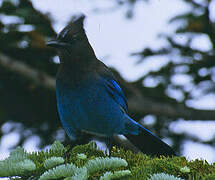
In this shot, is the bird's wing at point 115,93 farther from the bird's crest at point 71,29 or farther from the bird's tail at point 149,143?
the bird's crest at point 71,29

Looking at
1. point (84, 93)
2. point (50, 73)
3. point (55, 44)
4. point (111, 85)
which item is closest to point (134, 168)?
point (84, 93)

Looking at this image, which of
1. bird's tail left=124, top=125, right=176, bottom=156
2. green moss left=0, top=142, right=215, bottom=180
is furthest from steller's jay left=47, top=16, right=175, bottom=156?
green moss left=0, top=142, right=215, bottom=180

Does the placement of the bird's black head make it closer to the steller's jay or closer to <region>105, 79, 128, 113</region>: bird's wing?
the steller's jay

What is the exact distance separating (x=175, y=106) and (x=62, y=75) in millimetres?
1449

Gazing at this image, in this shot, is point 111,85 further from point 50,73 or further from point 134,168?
point 134,168

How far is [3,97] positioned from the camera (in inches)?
171

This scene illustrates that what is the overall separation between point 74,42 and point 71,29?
118mm

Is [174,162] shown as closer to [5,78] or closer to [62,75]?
[62,75]

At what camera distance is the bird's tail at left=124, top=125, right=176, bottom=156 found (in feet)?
12.4

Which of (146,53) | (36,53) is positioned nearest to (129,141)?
(146,53)

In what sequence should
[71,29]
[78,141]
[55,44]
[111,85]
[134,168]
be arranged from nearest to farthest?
1. [134,168]
2. [55,44]
3. [71,29]
4. [78,141]
5. [111,85]

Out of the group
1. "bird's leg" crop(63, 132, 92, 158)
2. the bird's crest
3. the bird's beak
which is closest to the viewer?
"bird's leg" crop(63, 132, 92, 158)

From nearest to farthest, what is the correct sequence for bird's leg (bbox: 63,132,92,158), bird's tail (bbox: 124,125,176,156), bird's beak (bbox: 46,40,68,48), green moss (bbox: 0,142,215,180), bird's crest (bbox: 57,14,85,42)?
green moss (bbox: 0,142,215,180), bird's leg (bbox: 63,132,92,158), bird's beak (bbox: 46,40,68,48), bird's crest (bbox: 57,14,85,42), bird's tail (bbox: 124,125,176,156)

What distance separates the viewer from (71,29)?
3.66 meters
